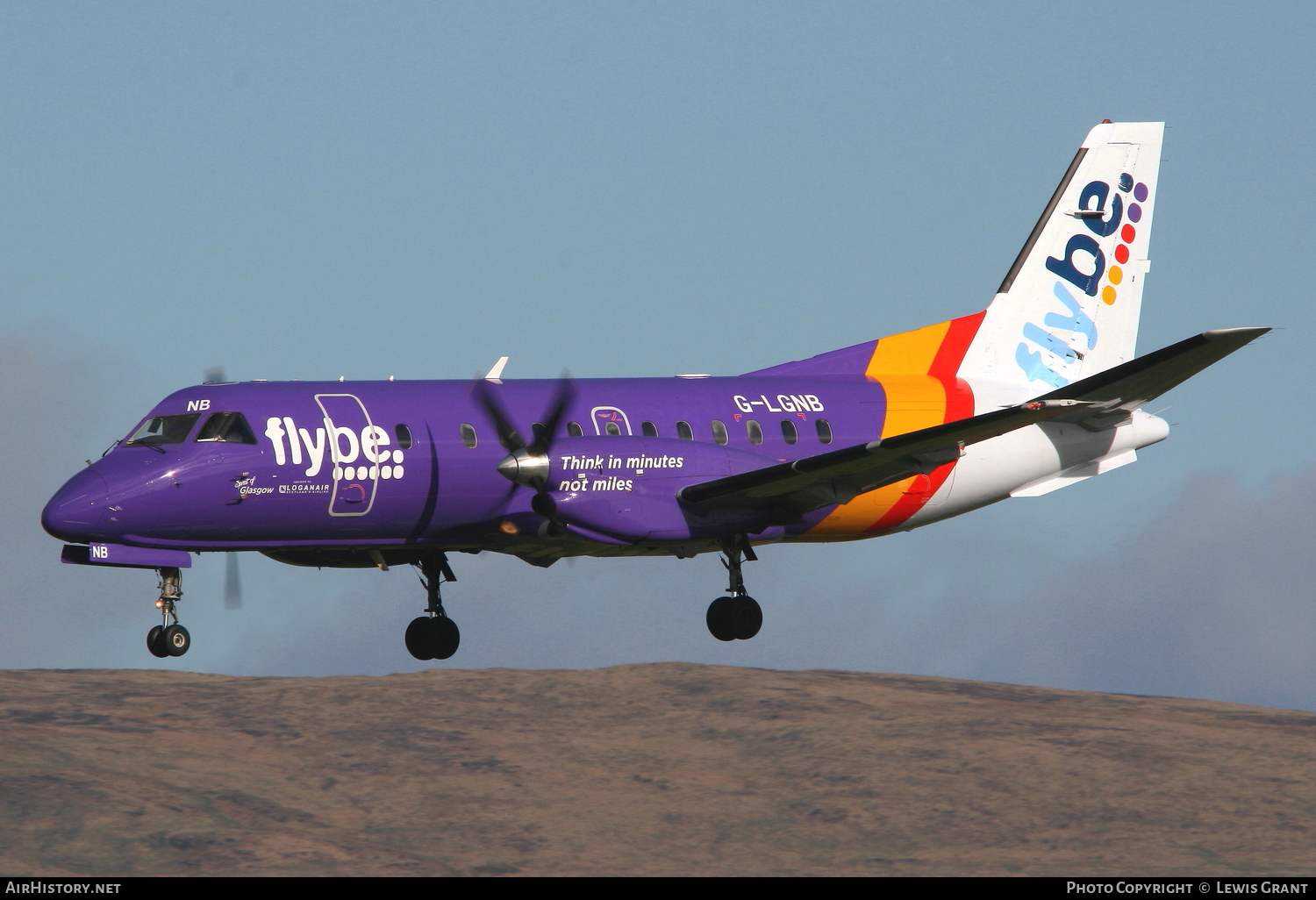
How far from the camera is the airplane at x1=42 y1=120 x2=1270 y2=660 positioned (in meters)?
24.6

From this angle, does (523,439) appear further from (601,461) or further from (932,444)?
(932,444)

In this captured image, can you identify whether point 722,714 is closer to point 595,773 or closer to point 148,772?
point 595,773

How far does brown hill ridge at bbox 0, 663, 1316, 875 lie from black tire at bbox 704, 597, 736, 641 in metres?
106

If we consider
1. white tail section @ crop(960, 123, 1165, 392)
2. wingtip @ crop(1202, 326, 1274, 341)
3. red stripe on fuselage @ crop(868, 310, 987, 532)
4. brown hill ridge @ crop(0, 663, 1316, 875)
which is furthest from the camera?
brown hill ridge @ crop(0, 663, 1316, 875)

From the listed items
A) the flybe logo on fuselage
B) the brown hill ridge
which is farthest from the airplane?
the brown hill ridge

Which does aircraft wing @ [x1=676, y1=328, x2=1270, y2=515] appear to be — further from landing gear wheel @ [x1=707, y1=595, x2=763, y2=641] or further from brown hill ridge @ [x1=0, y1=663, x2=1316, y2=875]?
brown hill ridge @ [x1=0, y1=663, x2=1316, y2=875]

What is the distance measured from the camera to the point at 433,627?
27891 mm

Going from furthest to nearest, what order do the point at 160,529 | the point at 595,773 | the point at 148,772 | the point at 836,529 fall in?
the point at 595,773 < the point at 148,772 < the point at 836,529 < the point at 160,529

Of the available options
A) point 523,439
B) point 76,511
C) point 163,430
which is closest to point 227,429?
point 163,430

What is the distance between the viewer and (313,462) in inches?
985
